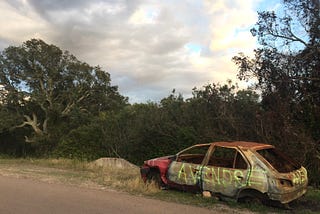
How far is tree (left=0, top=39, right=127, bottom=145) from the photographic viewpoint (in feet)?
142

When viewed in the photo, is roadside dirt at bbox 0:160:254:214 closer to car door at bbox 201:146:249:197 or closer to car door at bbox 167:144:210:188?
car door at bbox 201:146:249:197

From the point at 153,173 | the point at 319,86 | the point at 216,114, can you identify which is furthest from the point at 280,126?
the point at 153,173

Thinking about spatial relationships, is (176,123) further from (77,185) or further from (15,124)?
(15,124)

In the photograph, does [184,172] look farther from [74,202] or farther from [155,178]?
[74,202]

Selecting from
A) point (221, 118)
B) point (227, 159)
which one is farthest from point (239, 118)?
point (227, 159)

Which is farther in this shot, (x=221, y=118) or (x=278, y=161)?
(x=221, y=118)

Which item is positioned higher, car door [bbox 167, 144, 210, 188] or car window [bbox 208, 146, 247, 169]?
car window [bbox 208, 146, 247, 169]

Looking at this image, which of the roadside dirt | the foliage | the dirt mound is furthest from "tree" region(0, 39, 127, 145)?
the roadside dirt

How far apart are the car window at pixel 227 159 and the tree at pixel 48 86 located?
103 feet

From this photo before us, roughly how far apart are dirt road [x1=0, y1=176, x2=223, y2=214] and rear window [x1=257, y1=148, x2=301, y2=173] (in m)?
2.10

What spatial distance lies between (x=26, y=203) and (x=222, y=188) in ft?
15.0

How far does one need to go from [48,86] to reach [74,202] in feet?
119

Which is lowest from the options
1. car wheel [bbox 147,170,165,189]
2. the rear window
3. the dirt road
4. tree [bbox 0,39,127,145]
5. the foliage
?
the dirt road

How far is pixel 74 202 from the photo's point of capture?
9.66 metres
